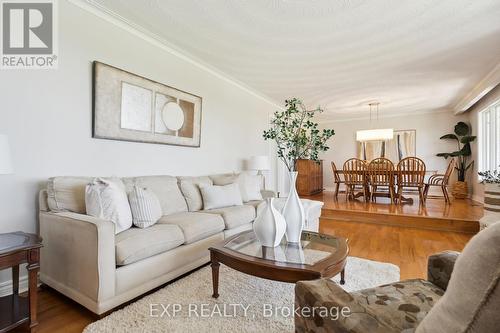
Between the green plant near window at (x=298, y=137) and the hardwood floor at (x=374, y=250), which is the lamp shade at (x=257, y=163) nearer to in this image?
the hardwood floor at (x=374, y=250)

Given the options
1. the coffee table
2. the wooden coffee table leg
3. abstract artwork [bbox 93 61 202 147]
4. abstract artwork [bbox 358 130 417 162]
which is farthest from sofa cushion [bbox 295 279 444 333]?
abstract artwork [bbox 358 130 417 162]

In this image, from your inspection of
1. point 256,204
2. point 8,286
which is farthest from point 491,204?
point 8,286

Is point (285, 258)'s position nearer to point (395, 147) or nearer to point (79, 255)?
point (79, 255)

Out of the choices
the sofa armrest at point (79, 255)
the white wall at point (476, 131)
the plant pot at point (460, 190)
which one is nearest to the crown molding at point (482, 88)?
the white wall at point (476, 131)

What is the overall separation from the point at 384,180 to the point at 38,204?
5.45 metres

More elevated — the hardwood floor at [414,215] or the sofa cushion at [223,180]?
the sofa cushion at [223,180]

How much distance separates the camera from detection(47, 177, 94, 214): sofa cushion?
6.51 ft

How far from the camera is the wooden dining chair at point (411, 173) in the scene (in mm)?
4750

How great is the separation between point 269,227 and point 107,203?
1231 millimetres

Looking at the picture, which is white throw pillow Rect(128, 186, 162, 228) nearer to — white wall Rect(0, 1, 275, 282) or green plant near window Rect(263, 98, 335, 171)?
white wall Rect(0, 1, 275, 282)

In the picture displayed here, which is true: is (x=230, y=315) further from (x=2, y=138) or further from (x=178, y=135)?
(x=178, y=135)

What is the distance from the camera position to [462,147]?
6613 millimetres

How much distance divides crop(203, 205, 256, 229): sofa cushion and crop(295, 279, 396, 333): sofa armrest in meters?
1.72

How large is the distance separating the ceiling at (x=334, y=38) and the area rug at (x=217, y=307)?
8.15 feet
